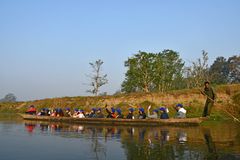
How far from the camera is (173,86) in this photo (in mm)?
69375

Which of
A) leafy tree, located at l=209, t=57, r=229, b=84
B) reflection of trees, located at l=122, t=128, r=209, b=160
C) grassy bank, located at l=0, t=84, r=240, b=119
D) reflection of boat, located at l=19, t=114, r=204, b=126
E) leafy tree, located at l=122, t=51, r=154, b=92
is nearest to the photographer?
reflection of trees, located at l=122, t=128, r=209, b=160

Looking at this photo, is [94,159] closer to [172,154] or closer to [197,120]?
[172,154]

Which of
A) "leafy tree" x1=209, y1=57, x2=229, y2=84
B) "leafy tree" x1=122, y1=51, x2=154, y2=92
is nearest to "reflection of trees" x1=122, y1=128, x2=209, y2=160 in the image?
"leafy tree" x1=122, y1=51, x2=154, y2=92

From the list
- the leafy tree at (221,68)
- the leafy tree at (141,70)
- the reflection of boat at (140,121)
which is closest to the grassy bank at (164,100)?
the reflection of boat at (140,121)

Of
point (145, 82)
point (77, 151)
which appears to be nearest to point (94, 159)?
point (77, 151)

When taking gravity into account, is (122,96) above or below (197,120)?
above

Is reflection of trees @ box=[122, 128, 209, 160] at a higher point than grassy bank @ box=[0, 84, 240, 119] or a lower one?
lower

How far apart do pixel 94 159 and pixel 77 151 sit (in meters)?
1.73

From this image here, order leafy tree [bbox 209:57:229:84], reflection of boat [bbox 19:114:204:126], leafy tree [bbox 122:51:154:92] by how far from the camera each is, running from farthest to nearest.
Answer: leafy tree [bbox 209:57:229:84], leafy tree [bbox 122:51:154:92], reflection of boat [bbox 19:114:204:126]

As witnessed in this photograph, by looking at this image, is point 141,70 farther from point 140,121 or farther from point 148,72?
point 140,121

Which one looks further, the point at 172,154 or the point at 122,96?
the point at 122,96

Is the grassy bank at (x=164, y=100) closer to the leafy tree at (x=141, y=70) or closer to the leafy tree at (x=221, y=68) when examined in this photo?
the leafy tree at (x=141, y=70)

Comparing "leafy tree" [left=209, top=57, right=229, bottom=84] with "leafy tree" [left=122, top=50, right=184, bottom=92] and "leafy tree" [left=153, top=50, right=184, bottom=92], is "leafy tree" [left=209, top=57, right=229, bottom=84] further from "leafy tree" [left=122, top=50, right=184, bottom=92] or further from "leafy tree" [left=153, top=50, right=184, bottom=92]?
"leafy tree" [left=122, top=50, right=184, bottom=92]

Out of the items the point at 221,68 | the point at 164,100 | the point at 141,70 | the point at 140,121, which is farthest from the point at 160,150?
the point at 221,68
